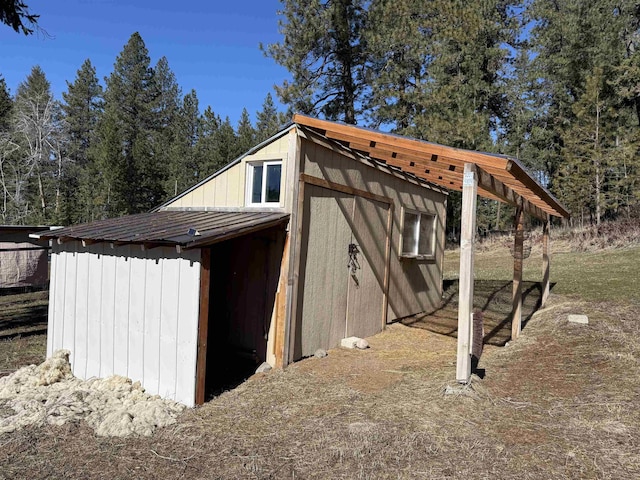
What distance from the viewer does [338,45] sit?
20.0m

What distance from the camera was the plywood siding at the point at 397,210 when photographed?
675 centimetres

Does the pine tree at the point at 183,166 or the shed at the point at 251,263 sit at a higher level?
the pine tree at the point at 183,166

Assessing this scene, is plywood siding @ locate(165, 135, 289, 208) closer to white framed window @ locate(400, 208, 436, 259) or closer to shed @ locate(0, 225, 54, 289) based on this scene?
white framed window @ locate(400, 208, 436, 259)

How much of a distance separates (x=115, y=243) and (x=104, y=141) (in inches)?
675

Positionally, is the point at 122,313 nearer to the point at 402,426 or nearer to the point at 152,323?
the point at 152,323

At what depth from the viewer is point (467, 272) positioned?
16.3 ft

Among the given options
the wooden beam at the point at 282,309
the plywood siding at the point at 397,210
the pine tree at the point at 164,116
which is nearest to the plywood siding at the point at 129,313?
the wooden beam at the point at 282,309

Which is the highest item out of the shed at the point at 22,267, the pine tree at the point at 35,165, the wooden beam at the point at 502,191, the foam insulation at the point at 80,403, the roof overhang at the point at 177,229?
the pine tree at the point at 35,165

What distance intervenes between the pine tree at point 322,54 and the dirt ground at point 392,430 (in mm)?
15219

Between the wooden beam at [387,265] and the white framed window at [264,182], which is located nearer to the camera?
the white framed window at [264,182]

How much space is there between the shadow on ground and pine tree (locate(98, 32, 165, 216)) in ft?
51.8

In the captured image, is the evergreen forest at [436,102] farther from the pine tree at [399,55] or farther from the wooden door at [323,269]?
the wooden door at [323,269]

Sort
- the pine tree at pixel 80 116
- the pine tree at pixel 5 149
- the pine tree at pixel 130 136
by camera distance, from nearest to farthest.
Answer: the pine tree at pixel 5 149, the pine tree at pixel 130 136, the pine tree at pixel 80 116

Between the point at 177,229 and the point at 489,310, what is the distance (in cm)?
737
